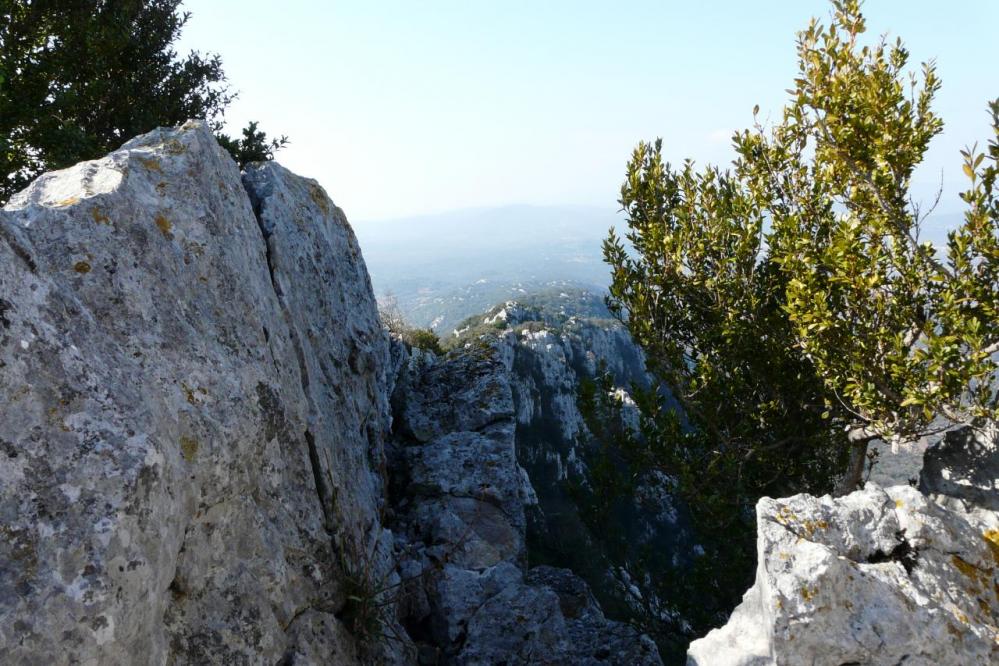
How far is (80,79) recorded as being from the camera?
18.6m

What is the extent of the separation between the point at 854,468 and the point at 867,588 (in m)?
5.13

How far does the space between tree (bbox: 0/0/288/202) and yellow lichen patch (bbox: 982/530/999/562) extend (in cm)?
2091

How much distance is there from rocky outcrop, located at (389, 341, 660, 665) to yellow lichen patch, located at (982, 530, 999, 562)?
683 cm

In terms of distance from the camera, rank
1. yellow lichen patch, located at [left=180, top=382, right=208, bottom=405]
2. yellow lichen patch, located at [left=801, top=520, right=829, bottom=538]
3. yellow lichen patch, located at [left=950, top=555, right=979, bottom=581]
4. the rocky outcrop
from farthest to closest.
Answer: the rocky outcrop → yellow lichen patch, located at [left=801, top=520, right=829, bottom=538] → yellow lichen patch, located at [left=950, top=555, right=979, bottom=581] → yellow lichen patch, located at [left=180, top=382, right=208, bottom=405]

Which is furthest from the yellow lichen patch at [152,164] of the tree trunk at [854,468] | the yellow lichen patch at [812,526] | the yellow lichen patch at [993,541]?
the tree trunk at [854,468]

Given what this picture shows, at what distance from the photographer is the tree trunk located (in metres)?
10.5

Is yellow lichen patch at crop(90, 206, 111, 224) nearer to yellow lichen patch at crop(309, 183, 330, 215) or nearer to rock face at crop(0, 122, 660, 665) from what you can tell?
rock face at crop(0, 122, 660, 665)

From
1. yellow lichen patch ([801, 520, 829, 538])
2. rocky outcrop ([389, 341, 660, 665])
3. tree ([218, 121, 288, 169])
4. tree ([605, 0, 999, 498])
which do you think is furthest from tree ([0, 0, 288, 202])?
yellow lichen patch ([801, 520, 829, 538])

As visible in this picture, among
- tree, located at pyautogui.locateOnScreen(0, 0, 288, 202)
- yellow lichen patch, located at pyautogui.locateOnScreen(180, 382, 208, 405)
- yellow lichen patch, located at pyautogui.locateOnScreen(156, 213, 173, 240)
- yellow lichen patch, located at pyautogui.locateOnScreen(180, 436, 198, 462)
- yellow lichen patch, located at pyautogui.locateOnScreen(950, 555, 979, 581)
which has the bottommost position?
yellow lichen patch, located at pyautogui.locateOnScreen(950, 555, 979, 581)

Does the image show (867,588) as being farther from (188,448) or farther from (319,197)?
(319,197)

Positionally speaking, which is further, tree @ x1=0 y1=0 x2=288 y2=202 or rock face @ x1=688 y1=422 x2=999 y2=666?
tree @ x1=0 y1=0 x2=288 y2=202

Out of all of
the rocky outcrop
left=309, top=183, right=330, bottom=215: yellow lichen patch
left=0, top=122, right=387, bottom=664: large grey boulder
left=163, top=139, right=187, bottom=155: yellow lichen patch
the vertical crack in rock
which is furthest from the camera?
left=309, top=183, right=330, bottom=215: yellow lichen patch

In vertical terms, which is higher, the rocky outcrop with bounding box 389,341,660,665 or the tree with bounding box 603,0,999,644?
the tree with bounding box 603,0,999,644

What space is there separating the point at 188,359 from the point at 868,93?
10255mm
